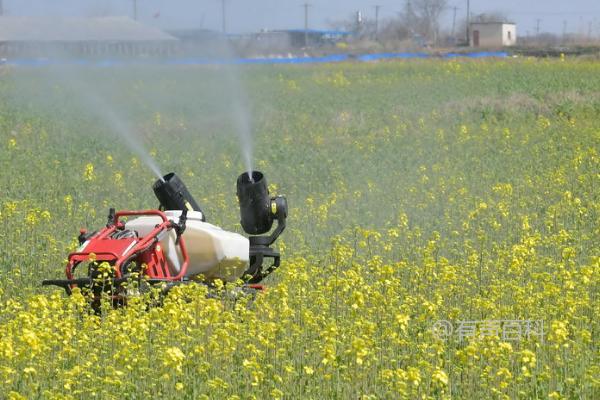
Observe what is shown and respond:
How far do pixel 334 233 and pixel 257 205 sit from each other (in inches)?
127

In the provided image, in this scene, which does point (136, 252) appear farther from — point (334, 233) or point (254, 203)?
point (334, 233)

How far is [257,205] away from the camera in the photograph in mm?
9125

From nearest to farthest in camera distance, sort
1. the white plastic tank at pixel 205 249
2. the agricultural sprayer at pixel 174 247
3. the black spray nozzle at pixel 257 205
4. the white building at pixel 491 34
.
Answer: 1. the agricultural sprayer at pixel 174 247
2. the white plastic tank at pixel 205 249
3. the black spray nozzle at pixel 257 205
4. the white building at pixel 491 34

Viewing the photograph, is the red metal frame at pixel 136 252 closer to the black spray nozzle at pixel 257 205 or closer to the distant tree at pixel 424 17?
the black spray nozzle at pixel 257 205

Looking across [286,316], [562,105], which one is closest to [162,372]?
[286,316]

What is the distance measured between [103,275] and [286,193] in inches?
304

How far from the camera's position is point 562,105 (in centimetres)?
2488

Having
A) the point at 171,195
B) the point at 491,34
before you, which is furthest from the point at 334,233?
the point at 491,34

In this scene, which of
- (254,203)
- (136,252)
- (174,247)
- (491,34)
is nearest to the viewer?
(136,252)

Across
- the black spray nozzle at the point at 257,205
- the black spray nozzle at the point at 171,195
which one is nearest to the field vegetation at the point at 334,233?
the black spray nozzle at the point at 257,205

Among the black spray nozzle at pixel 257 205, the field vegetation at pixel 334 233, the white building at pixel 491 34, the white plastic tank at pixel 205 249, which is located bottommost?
the white building at pixel 491 34

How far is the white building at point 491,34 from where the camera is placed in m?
83.8

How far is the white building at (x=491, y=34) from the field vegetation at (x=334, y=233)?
172ft

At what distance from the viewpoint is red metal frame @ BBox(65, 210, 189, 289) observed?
26.3ft
